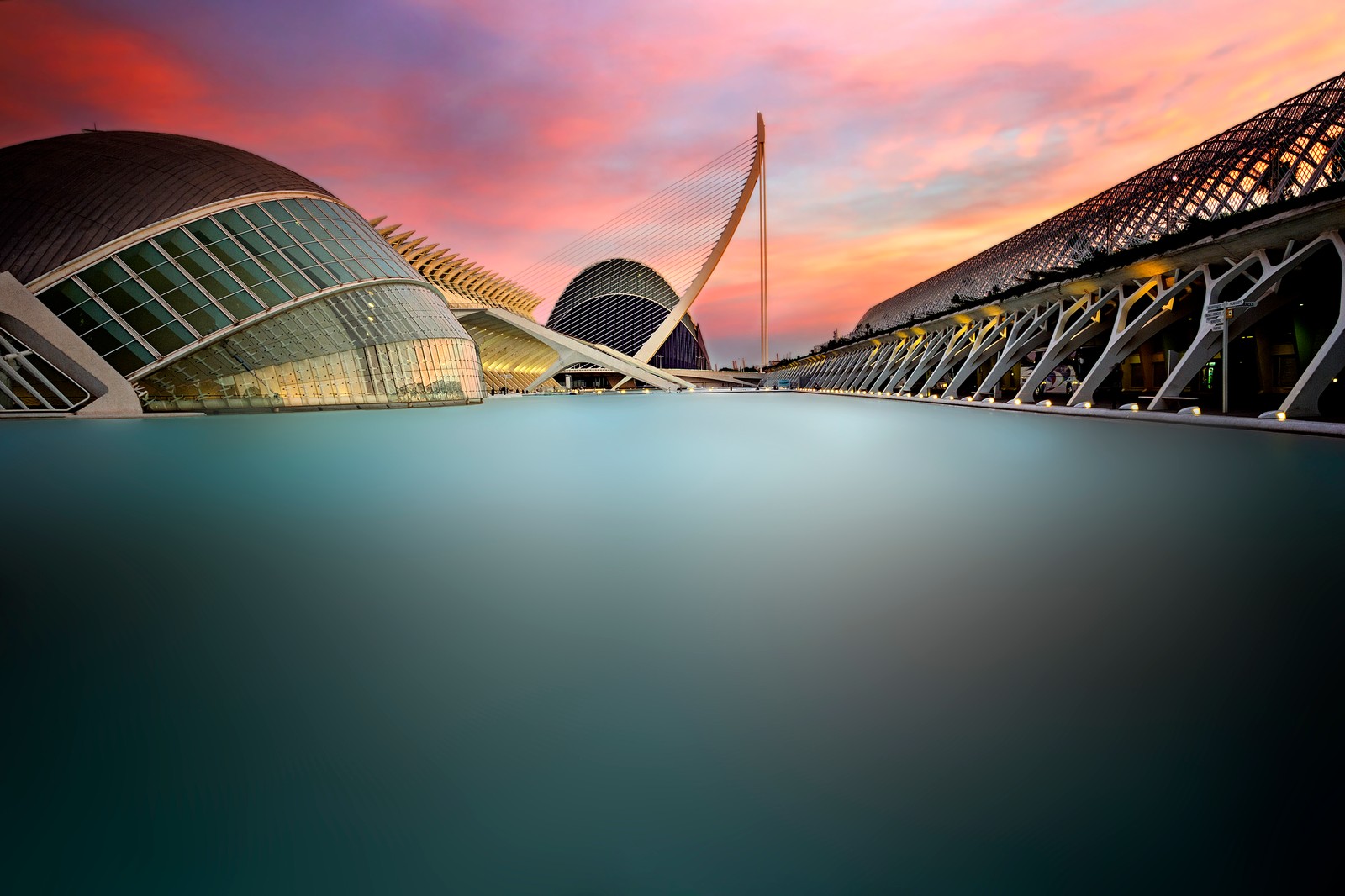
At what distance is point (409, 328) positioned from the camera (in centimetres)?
3247

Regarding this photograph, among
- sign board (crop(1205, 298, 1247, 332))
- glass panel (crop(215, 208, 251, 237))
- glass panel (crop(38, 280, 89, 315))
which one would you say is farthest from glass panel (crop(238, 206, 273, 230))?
sign board (crop(1205, 298, 1247, 332))

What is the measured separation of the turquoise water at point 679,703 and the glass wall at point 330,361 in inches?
932

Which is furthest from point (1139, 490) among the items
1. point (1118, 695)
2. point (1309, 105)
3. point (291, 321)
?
point (1309, 105)

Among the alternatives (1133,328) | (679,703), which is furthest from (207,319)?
(1133,328)

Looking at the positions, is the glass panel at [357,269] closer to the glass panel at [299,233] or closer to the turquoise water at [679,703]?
the glass panel at [299,233]

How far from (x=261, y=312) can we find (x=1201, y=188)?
1690 inches

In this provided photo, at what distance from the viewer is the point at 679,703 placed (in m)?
2.40

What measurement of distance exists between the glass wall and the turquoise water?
932 inches

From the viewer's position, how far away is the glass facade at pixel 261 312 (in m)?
23.8

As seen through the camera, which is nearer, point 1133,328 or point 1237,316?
point 1237,316

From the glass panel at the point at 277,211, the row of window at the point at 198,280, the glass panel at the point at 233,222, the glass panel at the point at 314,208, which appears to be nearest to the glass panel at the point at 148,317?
the row of window at the point at 198,280

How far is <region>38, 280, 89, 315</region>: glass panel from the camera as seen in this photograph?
75.3 ft

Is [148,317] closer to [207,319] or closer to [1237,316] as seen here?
[207,319]

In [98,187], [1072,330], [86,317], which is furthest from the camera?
[98,187]
